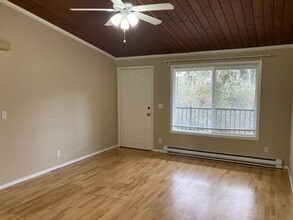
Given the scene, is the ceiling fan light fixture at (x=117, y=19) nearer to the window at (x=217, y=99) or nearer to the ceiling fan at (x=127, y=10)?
the ceiling fan at (x=127, y=10)

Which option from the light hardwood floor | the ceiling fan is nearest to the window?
the light hardwood floor

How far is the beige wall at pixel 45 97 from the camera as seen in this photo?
3750mm

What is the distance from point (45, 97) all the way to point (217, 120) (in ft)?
11.4

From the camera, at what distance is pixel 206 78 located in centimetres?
533

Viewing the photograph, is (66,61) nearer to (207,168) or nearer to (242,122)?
(207,168)

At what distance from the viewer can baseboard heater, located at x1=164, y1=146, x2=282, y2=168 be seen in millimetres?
4734

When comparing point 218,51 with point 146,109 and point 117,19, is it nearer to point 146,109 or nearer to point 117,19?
point 146,109

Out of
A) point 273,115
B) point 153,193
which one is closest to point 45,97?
point 153,193

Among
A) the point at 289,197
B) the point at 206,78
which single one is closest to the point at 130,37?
the point at 206,78

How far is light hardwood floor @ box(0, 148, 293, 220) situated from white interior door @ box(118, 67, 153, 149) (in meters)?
1.25

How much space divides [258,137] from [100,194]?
324 centimetres

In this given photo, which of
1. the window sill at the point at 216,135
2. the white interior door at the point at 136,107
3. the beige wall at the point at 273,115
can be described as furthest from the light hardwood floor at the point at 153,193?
the white interior door at the point at 136,107

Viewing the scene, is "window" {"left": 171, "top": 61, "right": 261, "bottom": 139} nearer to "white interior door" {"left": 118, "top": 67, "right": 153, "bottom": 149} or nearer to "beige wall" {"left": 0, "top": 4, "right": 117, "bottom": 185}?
"white interior door" {"left": 118, "top": 67, "right": 153, "bottom": 149}

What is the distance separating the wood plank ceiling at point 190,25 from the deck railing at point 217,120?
132 centimetres
